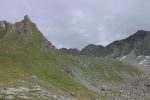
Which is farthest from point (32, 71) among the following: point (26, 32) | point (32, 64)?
point (26, 32)

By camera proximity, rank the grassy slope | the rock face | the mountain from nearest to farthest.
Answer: the mountain
the grassy slope
the rock face

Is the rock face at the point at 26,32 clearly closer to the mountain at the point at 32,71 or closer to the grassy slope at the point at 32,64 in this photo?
the mountain at the point at 32,71

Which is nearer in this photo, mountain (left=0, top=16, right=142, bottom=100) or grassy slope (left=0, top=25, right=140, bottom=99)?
mountain (left=0, top=16, right=142, bottom=100)

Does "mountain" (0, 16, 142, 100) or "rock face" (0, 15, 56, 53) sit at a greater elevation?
"rock face" (0, 15, 56, 53)

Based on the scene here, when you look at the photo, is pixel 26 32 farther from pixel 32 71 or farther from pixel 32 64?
pixel 32 71

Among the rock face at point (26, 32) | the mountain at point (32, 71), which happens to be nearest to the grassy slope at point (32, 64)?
the mountain at point (32, 71)

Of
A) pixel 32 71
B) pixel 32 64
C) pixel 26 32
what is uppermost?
pixel 26 32

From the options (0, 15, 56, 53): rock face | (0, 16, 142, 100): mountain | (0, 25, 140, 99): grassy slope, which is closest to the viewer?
(0, 16, 142, 100): mountain

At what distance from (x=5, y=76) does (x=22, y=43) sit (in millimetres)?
69950

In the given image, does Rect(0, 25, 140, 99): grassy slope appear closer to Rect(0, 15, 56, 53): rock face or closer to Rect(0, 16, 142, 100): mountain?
Rect(0, 16, 142, 100): mountain

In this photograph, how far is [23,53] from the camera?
151500mm

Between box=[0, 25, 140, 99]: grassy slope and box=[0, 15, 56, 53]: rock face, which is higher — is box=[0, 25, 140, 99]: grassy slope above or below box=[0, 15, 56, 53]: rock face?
below

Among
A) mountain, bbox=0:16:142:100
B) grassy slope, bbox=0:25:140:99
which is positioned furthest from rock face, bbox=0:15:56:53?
grassy slope, bbox=0:25:140:99

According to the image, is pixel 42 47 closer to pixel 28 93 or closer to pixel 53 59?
pixel 53 59
